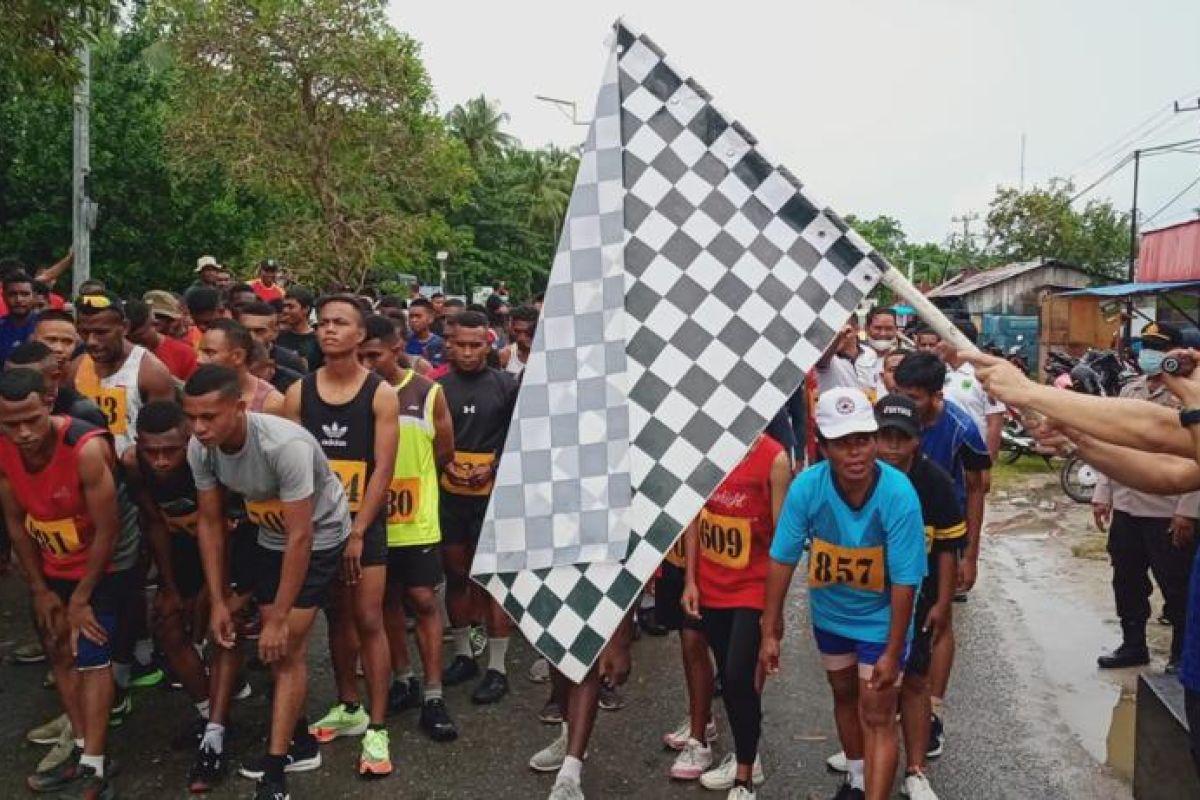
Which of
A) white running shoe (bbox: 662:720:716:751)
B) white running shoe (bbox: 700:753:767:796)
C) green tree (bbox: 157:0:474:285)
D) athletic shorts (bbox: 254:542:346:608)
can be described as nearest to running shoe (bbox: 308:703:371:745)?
athletic shorts (bbox: 254:542:346:608)

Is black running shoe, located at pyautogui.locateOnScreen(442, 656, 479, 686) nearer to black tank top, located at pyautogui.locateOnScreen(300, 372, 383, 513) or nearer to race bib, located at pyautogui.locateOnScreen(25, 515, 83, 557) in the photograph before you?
black tank top, located at pyautogui.locateOnScreen(300, 372, 383, 513)

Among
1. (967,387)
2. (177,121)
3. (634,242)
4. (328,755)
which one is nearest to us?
(634,242)

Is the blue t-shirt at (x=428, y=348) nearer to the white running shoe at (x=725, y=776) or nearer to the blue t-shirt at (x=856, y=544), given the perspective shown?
the white running shoe at (x=725, y=776)

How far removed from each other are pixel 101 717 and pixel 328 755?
3.29ft

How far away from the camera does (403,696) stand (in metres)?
4.97

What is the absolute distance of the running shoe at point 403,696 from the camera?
4938 millimetres

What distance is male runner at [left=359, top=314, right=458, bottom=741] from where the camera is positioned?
4719 millimetres

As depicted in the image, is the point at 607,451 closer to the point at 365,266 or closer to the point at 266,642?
the point at 266,642

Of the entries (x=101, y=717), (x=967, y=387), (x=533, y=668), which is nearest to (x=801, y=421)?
(x=967, y=387)

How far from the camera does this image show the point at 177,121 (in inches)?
809

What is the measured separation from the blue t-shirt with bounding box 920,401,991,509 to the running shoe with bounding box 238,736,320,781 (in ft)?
10.6

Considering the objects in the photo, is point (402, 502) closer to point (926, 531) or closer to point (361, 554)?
point (361, 554)

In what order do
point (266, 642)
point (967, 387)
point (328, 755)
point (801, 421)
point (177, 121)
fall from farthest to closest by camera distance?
point (177, 121) < point (801, 421) < point (967, 387) < point (328, 755) < point (266, 642)

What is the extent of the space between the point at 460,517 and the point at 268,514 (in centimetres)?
162
